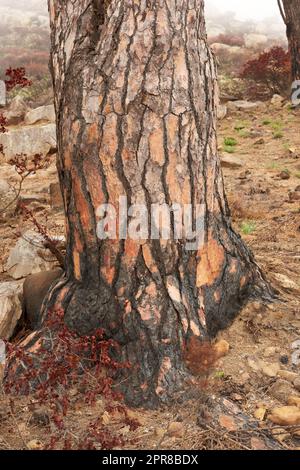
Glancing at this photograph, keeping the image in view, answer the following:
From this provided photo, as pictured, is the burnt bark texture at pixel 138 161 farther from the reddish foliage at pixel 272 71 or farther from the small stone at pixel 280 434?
the reddish foliage at pixel 272 71

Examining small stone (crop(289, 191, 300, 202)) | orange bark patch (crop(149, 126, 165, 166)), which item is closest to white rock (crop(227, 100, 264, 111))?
small stone (crop(289, 191, 300, 202))

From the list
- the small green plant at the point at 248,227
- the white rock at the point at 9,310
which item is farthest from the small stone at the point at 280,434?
the small green plant at the point at 248,227

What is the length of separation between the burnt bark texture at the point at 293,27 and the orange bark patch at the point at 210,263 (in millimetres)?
7239

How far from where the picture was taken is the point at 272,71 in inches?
456

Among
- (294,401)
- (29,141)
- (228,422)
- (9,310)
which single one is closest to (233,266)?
(294,401)

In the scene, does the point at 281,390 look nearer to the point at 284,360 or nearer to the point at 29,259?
the point at 284,360

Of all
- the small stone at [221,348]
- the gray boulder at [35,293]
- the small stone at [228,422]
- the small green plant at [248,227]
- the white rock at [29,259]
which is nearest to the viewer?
the small stone at [228,422]

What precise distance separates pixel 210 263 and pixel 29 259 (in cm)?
158

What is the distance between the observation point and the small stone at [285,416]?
2.33 meters

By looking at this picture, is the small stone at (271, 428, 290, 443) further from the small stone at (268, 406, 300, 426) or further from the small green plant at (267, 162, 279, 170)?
the small green plant at (267, 162, 279, 170)

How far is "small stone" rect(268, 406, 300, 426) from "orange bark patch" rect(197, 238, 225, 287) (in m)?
0.78

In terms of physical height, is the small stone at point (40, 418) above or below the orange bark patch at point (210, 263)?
below

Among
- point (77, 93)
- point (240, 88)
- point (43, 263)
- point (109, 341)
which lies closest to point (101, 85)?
point (77, 93)

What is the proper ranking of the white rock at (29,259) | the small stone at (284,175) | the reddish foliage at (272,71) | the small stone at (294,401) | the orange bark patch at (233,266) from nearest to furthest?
the small stone at (294,401) → the orange bark patch at (233,266) → the white rock at (29,259) → the small stone at (284,175) → the reddish foliage at (272,71)
